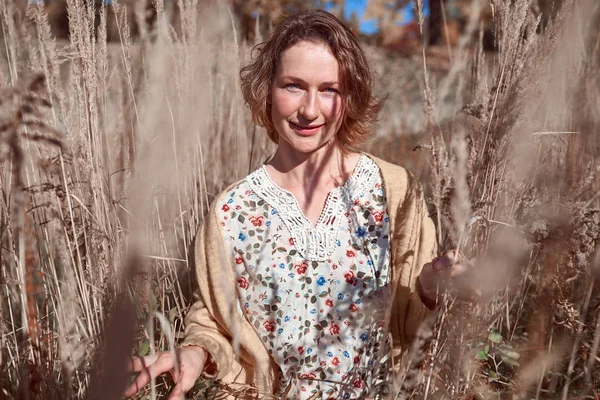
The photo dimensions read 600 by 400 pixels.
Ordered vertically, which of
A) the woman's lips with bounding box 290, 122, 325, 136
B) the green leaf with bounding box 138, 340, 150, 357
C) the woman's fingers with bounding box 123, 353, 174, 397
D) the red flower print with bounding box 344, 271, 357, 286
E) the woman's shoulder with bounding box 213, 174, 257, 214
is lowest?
the green leaf with bounding box 138, 340, 150, 357

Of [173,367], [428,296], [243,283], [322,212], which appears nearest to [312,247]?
[322,212]

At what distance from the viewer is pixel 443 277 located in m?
1.02

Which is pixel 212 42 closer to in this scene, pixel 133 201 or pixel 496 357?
pixel 496 357

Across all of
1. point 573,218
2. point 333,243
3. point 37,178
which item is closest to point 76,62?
point 37,178

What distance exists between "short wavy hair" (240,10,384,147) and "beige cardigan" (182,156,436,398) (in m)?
0.14

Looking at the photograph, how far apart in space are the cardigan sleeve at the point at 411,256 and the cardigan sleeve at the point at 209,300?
44cm

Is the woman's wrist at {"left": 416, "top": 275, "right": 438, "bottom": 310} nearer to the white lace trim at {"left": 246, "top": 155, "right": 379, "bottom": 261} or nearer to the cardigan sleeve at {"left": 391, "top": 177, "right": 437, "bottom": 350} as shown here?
the cardigan sleeve at {"left": 391, "top": 177, "right": 437, "bottom": 350}

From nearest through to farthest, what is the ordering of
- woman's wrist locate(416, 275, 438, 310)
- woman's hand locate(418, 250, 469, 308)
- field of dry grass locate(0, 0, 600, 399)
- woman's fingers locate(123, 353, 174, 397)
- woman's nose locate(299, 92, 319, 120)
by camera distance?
1. field of dry grass locate(0, 0, 600, 399)
2. woman's hand locate(418, 250, 469, 308)
3. woman's fingers locate(123, 353, 174, 397)
4. woman's wrist locate(416, 275, 438, 310)
5. woman's nose locate(299, 92, 319, 120)

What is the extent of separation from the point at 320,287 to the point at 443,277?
44cm

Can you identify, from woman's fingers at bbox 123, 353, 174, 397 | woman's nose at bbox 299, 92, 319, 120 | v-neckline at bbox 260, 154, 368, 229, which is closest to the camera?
woman's fingers at bbox 123, 353, 174, 397

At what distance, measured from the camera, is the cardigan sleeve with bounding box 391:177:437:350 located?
135 cm

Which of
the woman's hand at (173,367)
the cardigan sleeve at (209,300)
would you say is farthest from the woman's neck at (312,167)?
the woman's hand at (173,367)

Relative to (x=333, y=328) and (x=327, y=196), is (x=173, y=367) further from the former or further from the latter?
(x=327, y=196)

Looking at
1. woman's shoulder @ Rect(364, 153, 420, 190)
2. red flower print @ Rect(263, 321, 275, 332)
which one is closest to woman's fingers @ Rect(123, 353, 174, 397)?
red flower print @ Rect(263, 321, 275, 332)
